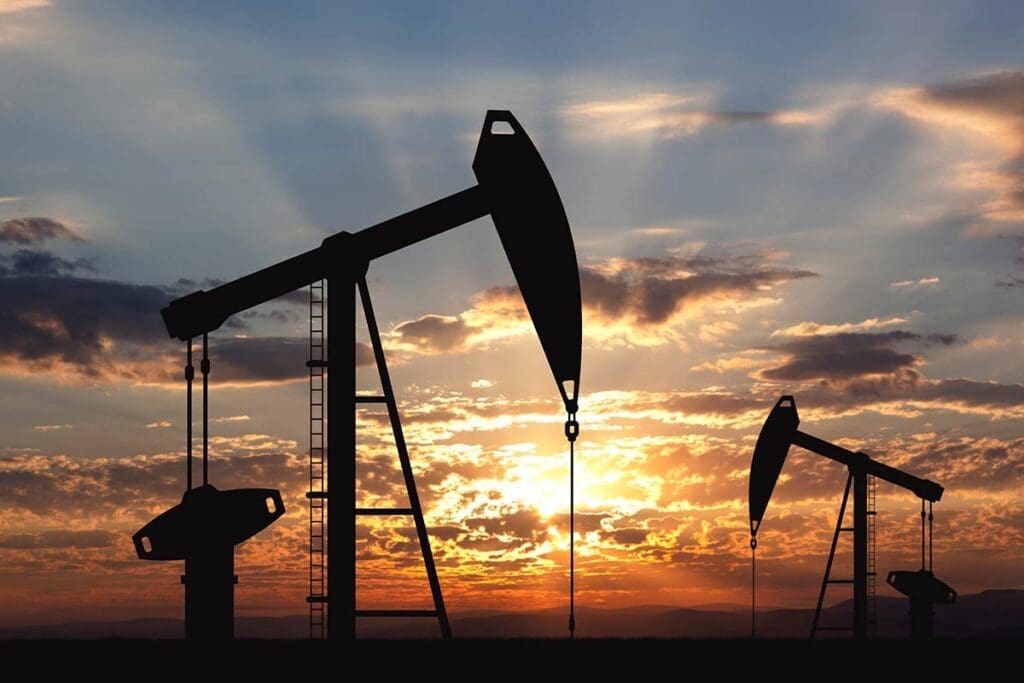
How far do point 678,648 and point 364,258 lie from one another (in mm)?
7913

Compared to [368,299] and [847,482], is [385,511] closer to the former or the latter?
[368,299]

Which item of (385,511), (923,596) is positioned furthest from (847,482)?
(385,511)

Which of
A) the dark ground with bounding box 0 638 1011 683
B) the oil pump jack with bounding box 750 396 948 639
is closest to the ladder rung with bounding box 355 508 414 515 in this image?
the dark ground with bounding box 0 638 1011 683

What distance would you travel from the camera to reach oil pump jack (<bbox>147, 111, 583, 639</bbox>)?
783 inches

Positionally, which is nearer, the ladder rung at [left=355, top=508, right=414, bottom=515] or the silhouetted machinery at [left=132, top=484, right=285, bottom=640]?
the silhouetted machinery at [left=132, top=484, right=285, bottom=640]

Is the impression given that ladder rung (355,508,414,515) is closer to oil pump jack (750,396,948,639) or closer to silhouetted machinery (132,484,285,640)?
silhouetted machinery (132,484,285,640)

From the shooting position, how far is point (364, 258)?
21172mm

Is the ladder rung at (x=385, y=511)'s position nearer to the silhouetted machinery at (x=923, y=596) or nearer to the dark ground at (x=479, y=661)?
the dark ground at (x=479, y=661)

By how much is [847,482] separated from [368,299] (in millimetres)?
20245

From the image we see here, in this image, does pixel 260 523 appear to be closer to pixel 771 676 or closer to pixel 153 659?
pixel 153 659

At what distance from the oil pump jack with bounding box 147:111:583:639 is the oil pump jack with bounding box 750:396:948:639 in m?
16.0

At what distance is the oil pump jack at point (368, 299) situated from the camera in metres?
19.9

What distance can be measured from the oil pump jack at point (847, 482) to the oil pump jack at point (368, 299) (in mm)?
16046

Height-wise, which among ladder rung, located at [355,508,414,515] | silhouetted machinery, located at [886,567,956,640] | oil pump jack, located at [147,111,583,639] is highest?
oil pump jack, located at [147,111,583,639]
